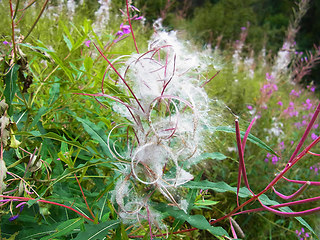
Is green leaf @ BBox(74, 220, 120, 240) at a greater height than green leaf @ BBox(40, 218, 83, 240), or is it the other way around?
green leaf @ BBox(74, 220, 120, 240)

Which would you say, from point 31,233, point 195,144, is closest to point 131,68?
point 195,144

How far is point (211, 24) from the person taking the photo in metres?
10.2

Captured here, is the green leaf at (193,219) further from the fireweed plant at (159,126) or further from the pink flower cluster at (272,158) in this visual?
the pink flower cluster at (272,158)

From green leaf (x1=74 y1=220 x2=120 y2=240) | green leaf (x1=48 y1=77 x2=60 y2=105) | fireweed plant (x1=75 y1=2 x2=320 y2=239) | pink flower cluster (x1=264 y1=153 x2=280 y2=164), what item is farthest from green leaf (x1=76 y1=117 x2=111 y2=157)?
pink flower cluster (x1=264 y1=153 x2=280 y2=164)

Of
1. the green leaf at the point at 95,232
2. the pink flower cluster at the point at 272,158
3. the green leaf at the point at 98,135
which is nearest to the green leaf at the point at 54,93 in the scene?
the green leaf at the point at 98,135

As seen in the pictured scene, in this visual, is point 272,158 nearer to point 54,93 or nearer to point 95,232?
point 54,93

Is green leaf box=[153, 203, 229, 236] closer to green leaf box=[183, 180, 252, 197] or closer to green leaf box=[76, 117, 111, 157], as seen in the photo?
green leaf box=[183, 180, 252, 197]

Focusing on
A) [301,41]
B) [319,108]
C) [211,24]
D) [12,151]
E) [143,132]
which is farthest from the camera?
[301,41]

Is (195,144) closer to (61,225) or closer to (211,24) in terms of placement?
(61,225)

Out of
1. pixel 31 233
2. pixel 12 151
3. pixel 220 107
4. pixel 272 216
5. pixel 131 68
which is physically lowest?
pixel 272 216

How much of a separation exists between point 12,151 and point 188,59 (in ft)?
2.57

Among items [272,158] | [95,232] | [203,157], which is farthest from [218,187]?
[272,158]

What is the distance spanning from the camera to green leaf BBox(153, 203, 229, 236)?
2.52 feet

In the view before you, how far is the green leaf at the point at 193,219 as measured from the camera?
30.3 inches
